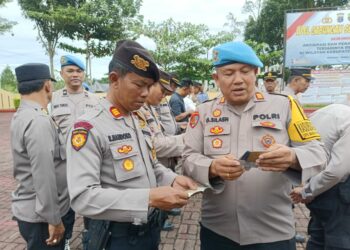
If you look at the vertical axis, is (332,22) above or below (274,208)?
above

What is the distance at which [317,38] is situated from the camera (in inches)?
404

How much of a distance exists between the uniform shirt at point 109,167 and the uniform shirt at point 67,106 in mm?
2349

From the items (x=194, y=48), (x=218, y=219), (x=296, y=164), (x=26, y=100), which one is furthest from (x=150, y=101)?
(x=194, y=48)

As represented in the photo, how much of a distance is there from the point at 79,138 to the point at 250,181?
0.93 m

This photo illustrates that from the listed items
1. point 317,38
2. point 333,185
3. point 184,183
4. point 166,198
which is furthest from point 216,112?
point 317,38

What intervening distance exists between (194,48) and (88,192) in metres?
22.1

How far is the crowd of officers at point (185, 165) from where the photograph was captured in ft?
4.61

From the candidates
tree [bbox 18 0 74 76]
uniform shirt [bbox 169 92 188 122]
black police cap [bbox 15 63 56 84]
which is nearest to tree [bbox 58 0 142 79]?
tree [bbox 18 0 74 76]

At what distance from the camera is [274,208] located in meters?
1.71

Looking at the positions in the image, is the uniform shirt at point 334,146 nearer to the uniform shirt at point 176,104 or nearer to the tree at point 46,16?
the uniform shirt at point 176,104

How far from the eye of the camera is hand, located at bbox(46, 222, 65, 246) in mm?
2074

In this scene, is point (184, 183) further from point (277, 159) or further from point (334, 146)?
point (334, 146)

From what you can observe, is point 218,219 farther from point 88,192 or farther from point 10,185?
point 10,185

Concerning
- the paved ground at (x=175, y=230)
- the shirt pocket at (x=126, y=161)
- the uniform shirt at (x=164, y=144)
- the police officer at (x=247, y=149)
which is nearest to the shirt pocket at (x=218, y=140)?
the police officer at (x=247, y=149)
